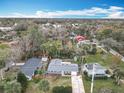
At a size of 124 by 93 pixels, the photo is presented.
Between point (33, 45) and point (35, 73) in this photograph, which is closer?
point (35, 73)

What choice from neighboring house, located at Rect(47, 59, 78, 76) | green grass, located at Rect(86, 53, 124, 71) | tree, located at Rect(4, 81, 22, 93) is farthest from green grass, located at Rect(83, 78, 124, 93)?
tree, located at Rect(4, 81, 22, 93)

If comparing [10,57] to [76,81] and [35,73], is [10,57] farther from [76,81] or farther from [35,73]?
[76,81]

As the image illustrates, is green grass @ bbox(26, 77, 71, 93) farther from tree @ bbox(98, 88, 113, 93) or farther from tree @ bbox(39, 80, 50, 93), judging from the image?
tree @ bbox(98, 88, 113, 93)

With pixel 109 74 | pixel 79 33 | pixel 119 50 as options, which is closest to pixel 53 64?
pixel 109 74

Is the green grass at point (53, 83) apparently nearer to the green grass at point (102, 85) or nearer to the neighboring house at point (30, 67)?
the neighboring house at point (30, 67)

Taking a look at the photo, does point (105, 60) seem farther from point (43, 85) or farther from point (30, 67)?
point (43, 85)

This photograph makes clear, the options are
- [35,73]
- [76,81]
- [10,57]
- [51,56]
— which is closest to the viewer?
[76,81]

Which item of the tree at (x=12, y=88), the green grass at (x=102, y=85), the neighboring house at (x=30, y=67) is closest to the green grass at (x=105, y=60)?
the green grass at (x=102, y=85)

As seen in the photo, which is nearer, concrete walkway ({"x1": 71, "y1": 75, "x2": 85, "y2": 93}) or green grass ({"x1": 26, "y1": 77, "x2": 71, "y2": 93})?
green grass ({"x1": 26, "y1": 77, "x2": 71, "y2": 93})
